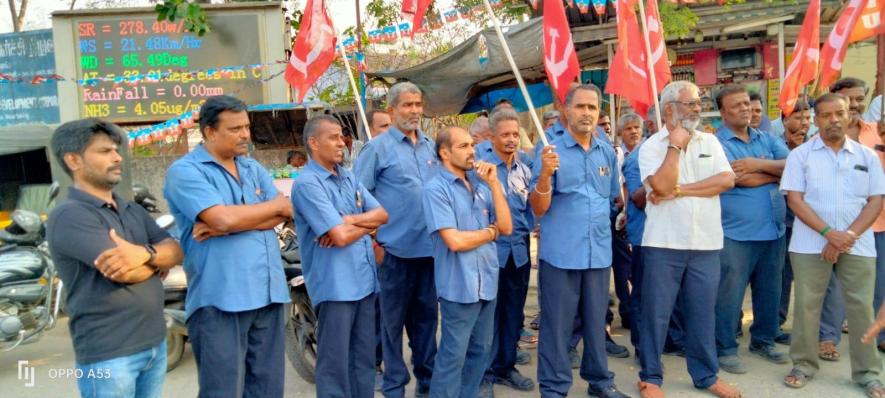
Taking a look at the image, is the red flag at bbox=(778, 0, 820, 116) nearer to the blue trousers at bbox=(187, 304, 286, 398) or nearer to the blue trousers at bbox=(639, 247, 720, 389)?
the blue trousers at bbox=(639, 247, 720, 389)

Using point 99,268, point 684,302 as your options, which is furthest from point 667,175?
point 99,268

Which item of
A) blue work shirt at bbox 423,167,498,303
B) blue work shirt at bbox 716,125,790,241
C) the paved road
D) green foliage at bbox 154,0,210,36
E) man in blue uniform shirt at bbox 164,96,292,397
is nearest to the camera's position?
man in blue uniform shirt at bbox 164,96,292,397

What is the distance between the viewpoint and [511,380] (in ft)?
14.9

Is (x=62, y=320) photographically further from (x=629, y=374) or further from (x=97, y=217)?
(x=629, y=374)

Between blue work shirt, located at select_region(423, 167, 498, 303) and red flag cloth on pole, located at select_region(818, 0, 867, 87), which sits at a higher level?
red flag cloth on pole, located at select_region(818, 0, 867, 87)

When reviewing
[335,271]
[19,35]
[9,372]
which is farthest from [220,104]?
[19,35]

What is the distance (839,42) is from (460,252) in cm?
335

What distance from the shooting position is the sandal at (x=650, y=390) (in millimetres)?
4186

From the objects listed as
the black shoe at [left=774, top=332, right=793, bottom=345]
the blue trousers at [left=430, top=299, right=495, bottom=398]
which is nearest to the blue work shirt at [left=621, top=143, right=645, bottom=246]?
the black shoe at [left=774, top=332, right=793, bottom=345]

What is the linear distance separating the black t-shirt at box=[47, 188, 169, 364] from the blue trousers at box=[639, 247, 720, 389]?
2913mm

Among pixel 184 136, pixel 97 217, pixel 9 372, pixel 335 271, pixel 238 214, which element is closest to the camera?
pixel 97 217

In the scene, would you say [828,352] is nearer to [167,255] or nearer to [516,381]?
[516,381]

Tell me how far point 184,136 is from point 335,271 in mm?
9005

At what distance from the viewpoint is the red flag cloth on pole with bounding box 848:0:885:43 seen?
465cm
